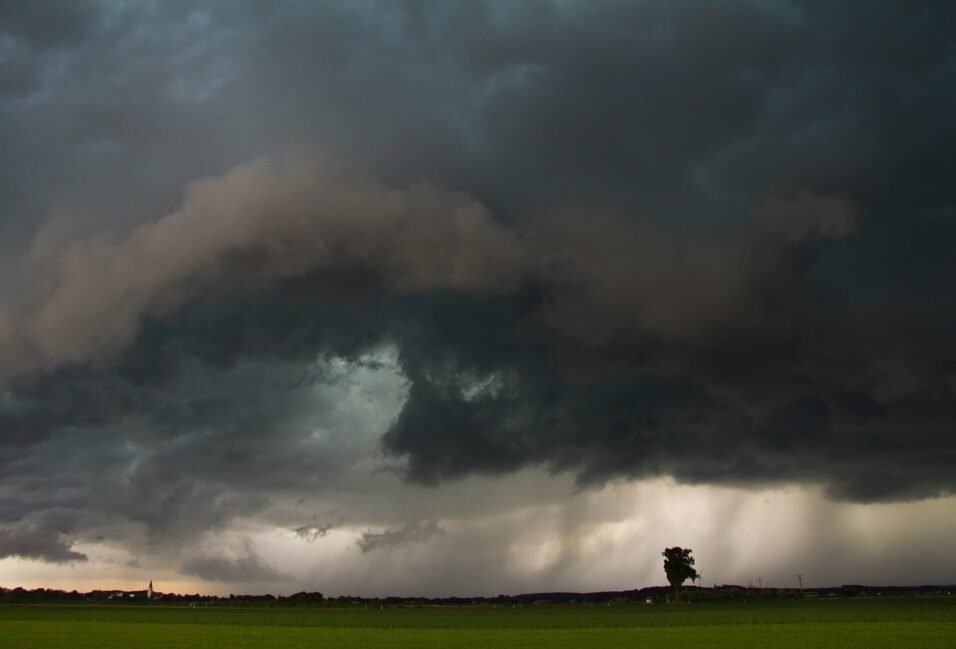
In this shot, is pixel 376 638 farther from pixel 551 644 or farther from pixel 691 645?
pixel 691 645

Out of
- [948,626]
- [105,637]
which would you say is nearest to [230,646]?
[105,637]

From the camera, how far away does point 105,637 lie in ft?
291

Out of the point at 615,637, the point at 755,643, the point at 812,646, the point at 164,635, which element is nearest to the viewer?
the point at 812,646

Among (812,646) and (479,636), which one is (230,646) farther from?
(812,646)

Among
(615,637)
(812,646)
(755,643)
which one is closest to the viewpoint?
(812,646)

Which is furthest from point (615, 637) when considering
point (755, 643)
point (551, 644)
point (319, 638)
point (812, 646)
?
point (319, 638)

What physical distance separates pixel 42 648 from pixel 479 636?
1669 inches

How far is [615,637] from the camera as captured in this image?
86.6 m

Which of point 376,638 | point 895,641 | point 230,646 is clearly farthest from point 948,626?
point 230,646

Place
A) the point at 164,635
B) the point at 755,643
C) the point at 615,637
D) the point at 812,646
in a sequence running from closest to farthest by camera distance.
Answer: the point at 812,646
the point at 755,643
the point at 615,637
the point at 164,635

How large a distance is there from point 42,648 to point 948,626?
305 feet

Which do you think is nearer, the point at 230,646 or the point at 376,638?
the point at 230,646

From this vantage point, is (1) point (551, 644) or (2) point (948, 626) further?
(2) point (948, 626)

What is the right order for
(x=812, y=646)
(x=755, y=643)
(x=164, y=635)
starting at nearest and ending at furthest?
1. (x=812, y=646)
2. (x=755, y=643)
3. (x=164, y=635)
